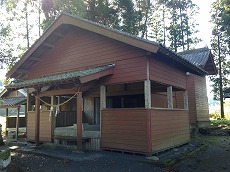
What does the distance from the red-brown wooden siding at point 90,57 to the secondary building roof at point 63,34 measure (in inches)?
14.4

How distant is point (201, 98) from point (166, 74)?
31.9ft

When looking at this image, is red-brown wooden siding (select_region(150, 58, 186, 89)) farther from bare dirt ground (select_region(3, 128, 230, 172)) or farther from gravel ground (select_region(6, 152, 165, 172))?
gravel ground (select_region(6, 152, 165, 172))

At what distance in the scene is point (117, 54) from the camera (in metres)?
9.55

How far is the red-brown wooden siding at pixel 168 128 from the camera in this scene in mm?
8491

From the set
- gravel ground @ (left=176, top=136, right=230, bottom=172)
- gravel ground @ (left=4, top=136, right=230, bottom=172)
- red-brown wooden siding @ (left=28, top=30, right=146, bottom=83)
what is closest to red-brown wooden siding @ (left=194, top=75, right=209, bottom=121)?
gravel ground @ (left=176, top=136, right=230, bottom=172)

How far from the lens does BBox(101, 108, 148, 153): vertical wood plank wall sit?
8.23m

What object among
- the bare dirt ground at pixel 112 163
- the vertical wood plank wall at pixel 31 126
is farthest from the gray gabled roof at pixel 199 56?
the vertical wood plank wall at pixel 31 126

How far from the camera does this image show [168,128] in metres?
9.60

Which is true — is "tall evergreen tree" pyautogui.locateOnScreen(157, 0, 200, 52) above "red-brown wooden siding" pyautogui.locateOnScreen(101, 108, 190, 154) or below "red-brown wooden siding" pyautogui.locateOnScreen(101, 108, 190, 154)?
above

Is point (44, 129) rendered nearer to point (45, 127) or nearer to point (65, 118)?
point (45, 127)

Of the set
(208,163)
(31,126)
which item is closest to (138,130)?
(208,163)

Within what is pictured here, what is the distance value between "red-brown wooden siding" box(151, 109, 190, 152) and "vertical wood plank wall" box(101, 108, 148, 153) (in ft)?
1.35

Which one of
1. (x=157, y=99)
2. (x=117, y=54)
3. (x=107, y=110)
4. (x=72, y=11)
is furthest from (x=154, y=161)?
(x=72, y=11)

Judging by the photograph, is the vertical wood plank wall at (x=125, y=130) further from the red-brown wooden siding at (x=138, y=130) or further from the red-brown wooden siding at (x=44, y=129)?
the red-brown wooden siding at (x=44, y=129)
